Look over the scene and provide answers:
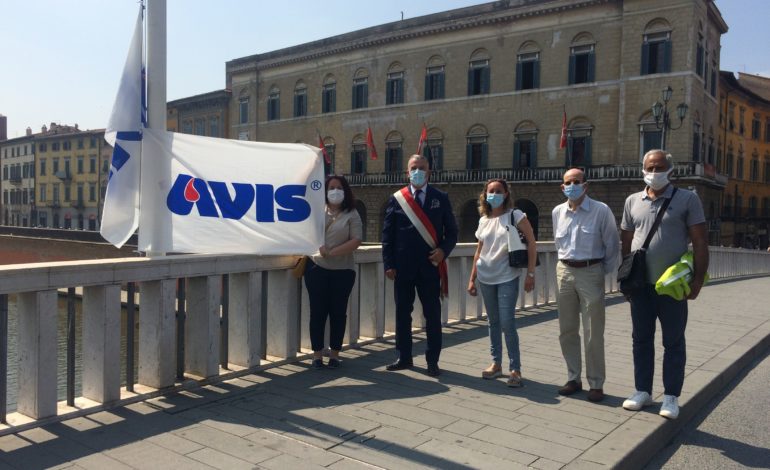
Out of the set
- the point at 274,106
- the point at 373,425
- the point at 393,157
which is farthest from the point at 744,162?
the point at 373,425

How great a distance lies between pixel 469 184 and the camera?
133ft

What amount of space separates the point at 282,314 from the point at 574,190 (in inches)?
108

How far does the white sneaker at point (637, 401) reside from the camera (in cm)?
472

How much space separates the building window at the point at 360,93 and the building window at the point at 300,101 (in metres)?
5.06

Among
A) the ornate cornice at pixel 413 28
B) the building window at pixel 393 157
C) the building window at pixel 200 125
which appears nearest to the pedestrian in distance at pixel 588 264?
the ornate cornice at pixel 413 28

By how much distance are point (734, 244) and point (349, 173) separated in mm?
29051

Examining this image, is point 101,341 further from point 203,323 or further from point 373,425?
point 373,425

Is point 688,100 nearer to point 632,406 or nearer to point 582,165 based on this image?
point 582,165

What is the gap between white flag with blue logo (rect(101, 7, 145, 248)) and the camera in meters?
5.00

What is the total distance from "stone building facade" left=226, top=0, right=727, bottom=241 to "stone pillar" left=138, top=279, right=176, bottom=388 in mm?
32135

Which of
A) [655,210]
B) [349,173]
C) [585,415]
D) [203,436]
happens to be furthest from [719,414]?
[349,173]

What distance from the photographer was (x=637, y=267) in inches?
181

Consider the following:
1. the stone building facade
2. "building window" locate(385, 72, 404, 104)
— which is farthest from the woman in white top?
"building window" locate(385, 72, 404, 104)

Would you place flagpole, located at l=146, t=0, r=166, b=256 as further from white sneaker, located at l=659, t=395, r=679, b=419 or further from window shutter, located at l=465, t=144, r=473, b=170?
window shutter, located at l=465, t=144, r=473, b=170
